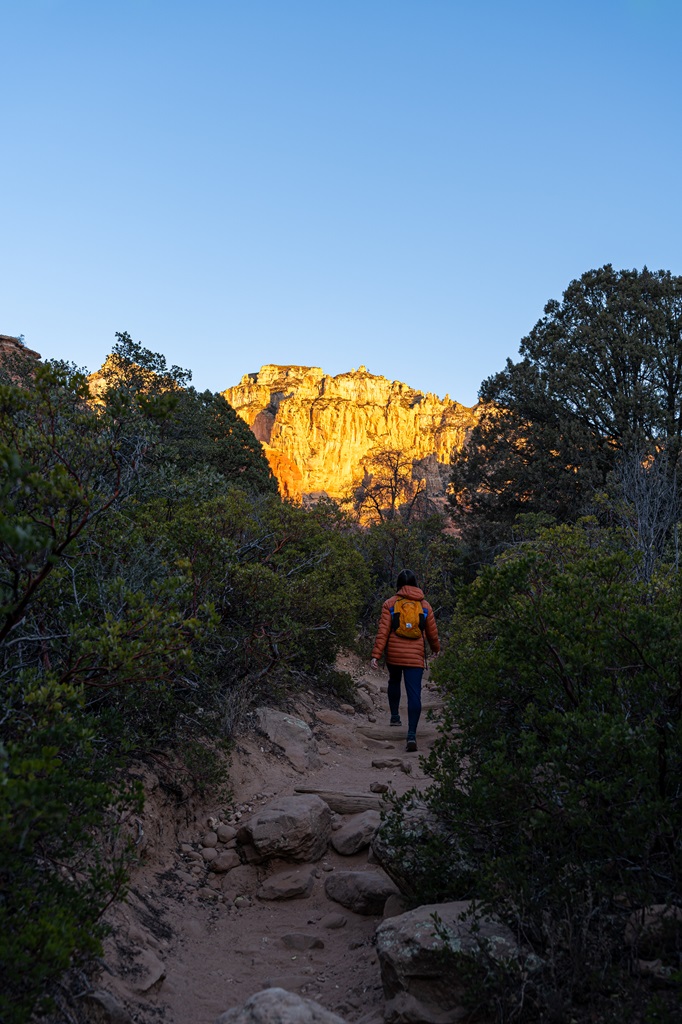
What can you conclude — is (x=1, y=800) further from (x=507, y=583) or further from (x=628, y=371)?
(x=628, y=371)

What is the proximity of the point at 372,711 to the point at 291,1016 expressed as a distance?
7636 mm

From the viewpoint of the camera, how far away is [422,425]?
369 feet

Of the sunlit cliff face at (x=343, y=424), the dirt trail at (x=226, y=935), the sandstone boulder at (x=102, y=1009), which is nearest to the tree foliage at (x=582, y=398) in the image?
the dirt trail at (x=226, y=935)

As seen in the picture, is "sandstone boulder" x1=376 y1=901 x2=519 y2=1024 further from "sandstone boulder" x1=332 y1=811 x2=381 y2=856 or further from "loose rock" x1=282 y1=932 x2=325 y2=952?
"sandstone boulder" x1=332 y1=811 x2=381 y2=856

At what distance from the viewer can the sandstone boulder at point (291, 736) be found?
7348 mm

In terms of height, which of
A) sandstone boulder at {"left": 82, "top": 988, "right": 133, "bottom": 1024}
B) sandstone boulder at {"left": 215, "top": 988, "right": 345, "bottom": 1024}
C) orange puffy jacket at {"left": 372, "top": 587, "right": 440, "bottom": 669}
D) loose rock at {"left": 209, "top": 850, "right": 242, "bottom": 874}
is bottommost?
loose rock at {"left": 209, "top": 850, "right": 242, "bottom": 874}

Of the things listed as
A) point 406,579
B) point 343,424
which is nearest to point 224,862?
point 406,579

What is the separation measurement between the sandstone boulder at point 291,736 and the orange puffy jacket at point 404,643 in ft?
3.95

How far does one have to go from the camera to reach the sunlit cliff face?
104 meters

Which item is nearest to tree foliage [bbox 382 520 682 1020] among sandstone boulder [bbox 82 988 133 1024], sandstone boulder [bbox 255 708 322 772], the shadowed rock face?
sandstone boulder [bbox 82 988 133 1024]

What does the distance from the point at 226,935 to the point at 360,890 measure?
0.92 meters

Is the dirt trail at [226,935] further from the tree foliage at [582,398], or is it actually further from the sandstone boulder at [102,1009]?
the tree foliage at [582,398]

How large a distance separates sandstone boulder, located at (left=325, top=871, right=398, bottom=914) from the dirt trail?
0.06 meters

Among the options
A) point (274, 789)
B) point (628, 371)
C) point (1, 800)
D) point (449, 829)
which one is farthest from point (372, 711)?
point (628, 371)
